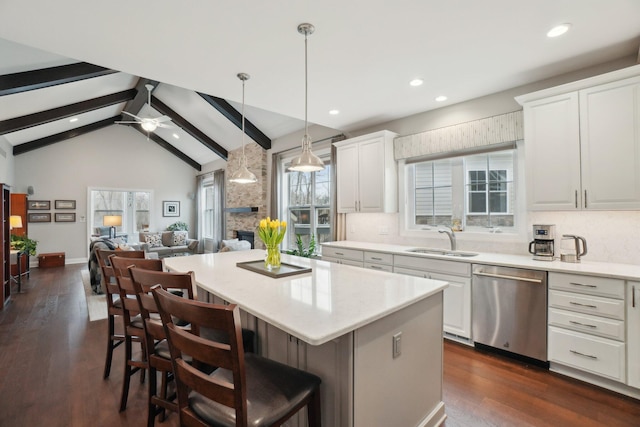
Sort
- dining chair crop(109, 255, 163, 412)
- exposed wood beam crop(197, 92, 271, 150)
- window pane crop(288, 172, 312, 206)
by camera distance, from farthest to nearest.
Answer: window pane crop(288, 172, 312, 206) < exposed wood beam crop(197, 92, 271, 150) < dining chair crop(109, 255, 163, 412)

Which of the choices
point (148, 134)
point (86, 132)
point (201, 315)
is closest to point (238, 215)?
point (148, 134)

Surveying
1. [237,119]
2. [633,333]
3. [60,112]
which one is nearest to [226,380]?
[633,333]

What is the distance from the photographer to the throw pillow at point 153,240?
25.6 feet

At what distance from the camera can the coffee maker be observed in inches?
109

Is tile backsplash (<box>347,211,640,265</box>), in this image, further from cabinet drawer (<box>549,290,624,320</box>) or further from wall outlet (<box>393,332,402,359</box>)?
wall outlet (<box>393,332,402,359</box>)

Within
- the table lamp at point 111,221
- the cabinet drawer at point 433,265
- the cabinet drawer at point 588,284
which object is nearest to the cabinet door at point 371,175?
the cabinet drawer at point 433,265

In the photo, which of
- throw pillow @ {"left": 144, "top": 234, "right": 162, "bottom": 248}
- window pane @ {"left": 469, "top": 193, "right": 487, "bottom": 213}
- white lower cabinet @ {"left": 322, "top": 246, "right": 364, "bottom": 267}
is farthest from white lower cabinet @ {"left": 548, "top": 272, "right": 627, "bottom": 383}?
throw pillow @ {"left": 144, "top": 234, "right": 162, "bottom": 248}

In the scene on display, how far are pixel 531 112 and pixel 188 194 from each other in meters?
9.72

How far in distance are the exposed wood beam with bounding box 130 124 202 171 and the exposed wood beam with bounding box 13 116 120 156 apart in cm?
76

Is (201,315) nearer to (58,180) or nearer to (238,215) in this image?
(238,215)

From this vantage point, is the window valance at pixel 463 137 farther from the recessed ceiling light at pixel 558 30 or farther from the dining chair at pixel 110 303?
the dining chair at pixel 110 303

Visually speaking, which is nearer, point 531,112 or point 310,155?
point 310,155

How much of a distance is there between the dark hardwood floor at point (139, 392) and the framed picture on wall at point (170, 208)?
22.0 feet

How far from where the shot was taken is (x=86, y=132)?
827 centimetres
